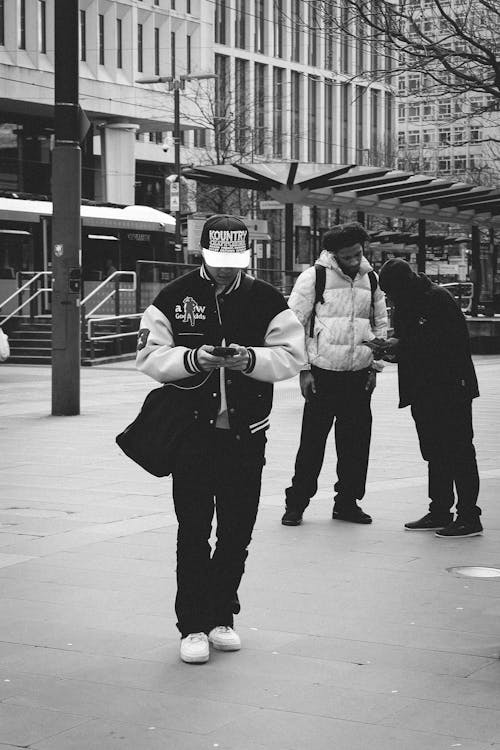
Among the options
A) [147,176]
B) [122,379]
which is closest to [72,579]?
[122,379]

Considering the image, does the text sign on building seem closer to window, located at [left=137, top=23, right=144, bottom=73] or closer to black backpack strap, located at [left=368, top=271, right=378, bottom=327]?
window, located at [left=137, top=23, right=144, bottom=73]

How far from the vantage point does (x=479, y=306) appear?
3616 centimetres

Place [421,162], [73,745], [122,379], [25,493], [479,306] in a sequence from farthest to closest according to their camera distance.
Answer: [421,162] → [479,306] → [122,379] → [25,493] → [73,745]

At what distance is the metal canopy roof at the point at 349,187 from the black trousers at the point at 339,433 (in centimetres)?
1859

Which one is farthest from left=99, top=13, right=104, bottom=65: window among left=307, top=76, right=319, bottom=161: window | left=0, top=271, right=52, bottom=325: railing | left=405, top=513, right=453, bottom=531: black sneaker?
left=405, top=513, right=453, bottom=531: black sneaker

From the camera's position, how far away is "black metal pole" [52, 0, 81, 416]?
14234mm

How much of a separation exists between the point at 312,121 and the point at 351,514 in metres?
75.8

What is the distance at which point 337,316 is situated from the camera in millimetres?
7957

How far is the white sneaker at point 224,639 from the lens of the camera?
200 inches

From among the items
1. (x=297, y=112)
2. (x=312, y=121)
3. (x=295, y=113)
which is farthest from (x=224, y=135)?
(x=312, y=121)

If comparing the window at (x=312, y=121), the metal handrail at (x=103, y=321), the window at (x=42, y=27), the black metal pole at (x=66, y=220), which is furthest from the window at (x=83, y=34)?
the black metal pole at (x=66, y=220)

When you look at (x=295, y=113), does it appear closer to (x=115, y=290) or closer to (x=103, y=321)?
(x=115, y=290)

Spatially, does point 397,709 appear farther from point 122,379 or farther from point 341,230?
point 122,379

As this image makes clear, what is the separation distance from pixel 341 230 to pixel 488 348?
21307mm
